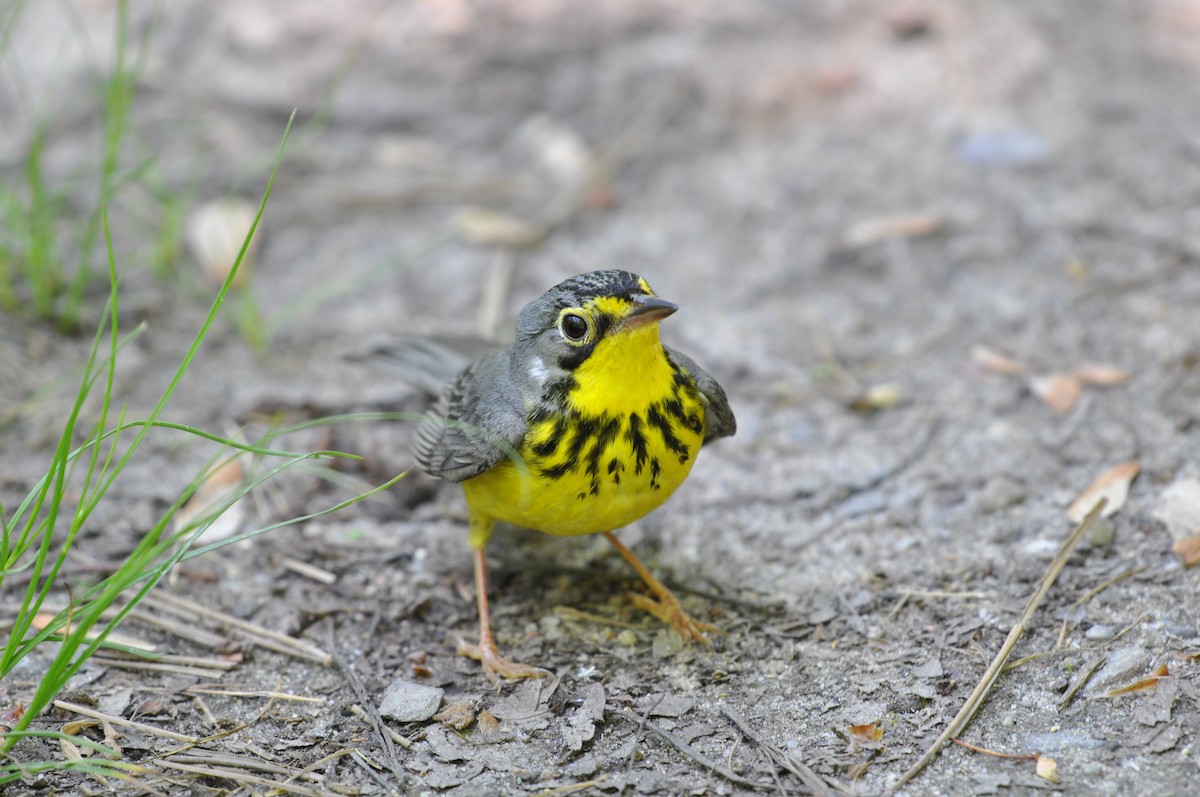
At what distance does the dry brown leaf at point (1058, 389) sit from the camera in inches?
231

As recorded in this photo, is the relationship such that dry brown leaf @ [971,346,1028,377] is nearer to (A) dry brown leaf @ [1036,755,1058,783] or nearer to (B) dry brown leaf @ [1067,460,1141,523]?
(B) dry brown leaf @ [1067,460,1141,523]

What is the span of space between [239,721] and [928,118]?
626 centimetres

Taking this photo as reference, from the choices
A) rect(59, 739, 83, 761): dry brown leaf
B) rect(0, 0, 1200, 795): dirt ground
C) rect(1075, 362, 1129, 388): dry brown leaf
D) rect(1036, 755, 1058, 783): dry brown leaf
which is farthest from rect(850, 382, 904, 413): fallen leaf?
rect(59, 739, 83, 761): dry brown leaf

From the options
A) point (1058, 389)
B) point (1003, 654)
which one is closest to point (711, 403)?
point (1003, 654)

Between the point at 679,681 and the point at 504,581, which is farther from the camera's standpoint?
the point at 504,581

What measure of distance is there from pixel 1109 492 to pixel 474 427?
2870 mm

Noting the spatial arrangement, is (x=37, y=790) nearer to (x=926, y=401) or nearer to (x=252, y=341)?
(x=252, y=341)

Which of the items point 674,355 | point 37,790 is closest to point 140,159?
point 674,355

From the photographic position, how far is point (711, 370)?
6641 millimetres

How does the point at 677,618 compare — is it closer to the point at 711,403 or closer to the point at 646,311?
the point at 711,403

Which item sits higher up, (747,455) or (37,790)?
(37,790)

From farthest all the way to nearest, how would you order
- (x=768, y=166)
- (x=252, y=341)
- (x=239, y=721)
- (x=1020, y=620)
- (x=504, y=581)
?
1. (x=768, y=166)
2. (x=252, y=341)
3. (x=504, y=581)
4. (x=1020, y=620)
5. (x=239, y=721)

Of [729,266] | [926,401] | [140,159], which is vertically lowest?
[926,401]

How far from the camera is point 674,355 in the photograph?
16.3 ft
